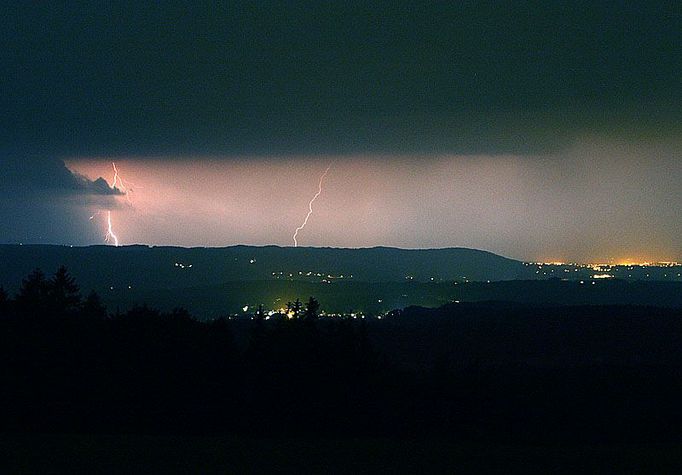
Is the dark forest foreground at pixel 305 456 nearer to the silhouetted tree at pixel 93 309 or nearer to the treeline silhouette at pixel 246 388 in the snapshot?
the treeline silhouette at pixel 246 388

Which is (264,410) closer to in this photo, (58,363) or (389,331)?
(58,363)

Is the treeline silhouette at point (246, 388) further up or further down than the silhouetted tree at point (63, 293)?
further down

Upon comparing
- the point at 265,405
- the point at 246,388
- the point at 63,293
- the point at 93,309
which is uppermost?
the point at 63,293

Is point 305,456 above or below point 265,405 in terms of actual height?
above

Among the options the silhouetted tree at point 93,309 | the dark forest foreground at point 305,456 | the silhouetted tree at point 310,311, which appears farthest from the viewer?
the silhouetted tree at point 93,309

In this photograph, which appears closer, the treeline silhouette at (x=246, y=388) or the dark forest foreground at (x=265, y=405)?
the dark forest foreground at (x=265, y=405)

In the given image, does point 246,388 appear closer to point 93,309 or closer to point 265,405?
point 265,405

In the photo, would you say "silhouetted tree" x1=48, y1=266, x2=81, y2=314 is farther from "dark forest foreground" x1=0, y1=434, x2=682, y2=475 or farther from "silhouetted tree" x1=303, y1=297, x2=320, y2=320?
"dark forest foreground" x1=0, y1=434, x2=682, y2=475

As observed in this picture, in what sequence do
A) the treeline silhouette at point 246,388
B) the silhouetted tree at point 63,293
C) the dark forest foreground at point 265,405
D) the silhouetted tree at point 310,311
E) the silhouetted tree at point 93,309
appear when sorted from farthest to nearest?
the silhouetted tree at point 63,293 → the silhouetted tree at point 93,309 → the silhouetted tree at point 310,311 → the treeline silhouette at point 246,388 → the dark forest foreground at point 265,405

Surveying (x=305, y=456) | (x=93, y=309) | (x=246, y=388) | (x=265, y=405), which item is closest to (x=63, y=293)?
(x=93, y=309)

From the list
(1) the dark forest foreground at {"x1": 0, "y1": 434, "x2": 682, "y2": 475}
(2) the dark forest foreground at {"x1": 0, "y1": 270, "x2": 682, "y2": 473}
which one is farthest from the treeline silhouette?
(1) the dark forest foreground at {"x1": 0, "y1": 434, "x2": 682, "y2": 475}

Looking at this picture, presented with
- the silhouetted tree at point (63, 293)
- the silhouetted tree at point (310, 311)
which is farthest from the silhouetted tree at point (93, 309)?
the silhouetted tree at point (310, 311)

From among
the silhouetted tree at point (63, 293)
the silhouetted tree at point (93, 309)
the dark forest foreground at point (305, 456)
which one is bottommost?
the dark forest foreground at point (305, 456)
